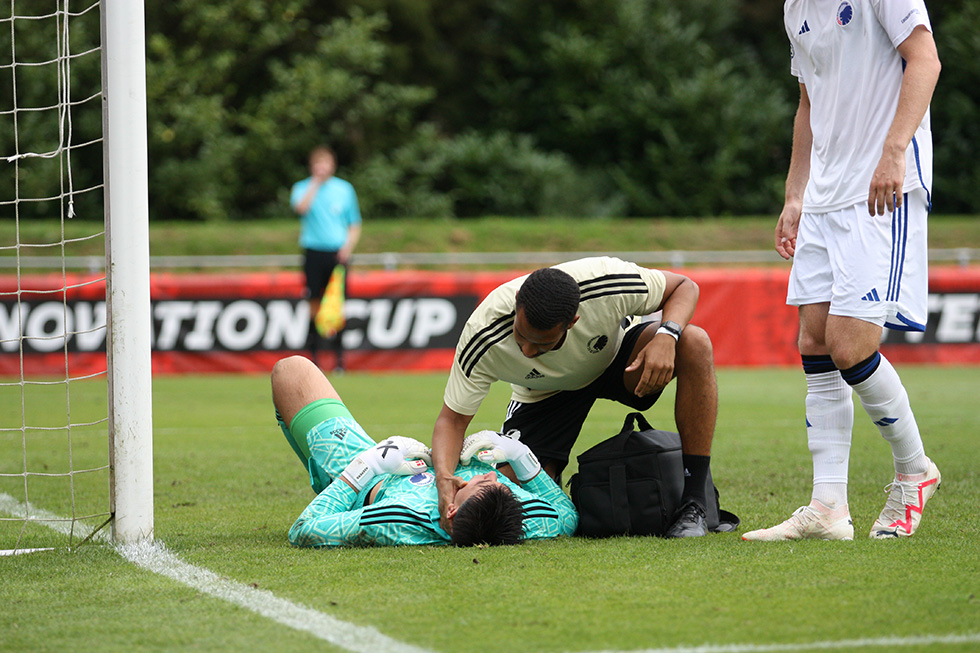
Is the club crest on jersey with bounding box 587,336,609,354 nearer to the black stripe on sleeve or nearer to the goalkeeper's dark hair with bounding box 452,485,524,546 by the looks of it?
the black stripe on sleeve

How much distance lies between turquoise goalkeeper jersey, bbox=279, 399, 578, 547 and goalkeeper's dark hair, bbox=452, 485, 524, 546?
135 mm

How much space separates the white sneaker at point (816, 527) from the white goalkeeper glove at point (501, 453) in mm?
841

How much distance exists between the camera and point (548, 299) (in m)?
3.79

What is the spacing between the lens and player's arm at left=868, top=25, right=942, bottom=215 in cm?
371

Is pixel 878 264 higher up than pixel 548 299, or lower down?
higher up

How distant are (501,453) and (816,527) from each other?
1171 mm

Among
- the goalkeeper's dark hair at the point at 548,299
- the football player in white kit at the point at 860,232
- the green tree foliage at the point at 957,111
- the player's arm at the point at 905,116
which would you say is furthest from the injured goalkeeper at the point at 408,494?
the green tree foliage at the point at 957,111

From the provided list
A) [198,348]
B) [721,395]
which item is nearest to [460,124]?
[198,348]

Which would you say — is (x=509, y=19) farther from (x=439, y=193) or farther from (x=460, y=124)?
(x=439, y=193)

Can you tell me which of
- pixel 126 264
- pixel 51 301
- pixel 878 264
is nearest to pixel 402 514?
pixel 126 264

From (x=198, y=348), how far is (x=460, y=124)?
17.9 m

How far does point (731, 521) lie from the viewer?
4.36m

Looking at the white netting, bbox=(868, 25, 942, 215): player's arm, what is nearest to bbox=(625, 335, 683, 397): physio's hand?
bbox=(868, 25, 942, 215): player's arm

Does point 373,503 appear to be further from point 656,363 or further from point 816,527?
point 816,527
